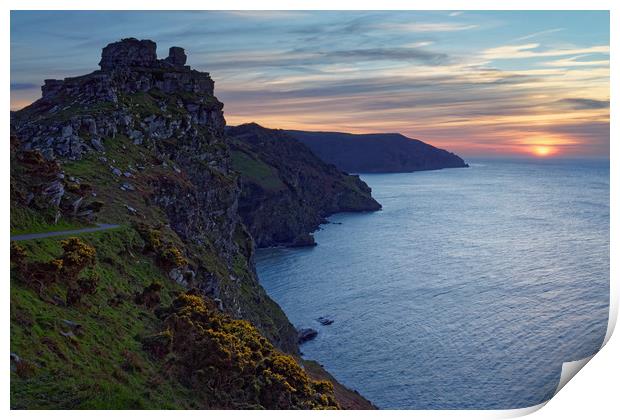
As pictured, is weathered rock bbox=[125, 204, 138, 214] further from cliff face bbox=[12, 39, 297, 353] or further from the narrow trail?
the narrow trail

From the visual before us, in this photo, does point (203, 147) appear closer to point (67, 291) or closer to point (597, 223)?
point (67, 291)

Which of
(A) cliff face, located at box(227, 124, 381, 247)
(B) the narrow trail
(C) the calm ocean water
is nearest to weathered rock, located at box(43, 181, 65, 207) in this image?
(B) the narrow trail

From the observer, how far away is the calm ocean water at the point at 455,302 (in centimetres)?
5544

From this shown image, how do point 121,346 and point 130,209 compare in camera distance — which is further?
point 130,209

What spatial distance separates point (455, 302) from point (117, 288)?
5940cm

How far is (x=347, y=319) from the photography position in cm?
7525

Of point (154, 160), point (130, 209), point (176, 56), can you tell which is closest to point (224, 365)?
point (130, 209)

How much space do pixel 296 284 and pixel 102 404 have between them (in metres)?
78.5

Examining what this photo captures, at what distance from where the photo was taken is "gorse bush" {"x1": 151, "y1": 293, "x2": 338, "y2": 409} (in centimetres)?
2364

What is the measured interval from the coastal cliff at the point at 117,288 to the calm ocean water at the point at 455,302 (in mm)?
10592

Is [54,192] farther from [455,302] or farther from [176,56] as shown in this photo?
[455,302]

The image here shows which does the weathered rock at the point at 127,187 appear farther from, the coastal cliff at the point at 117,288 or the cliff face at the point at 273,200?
the cliff face at the point at 273,200

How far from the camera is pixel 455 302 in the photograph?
7894 cm

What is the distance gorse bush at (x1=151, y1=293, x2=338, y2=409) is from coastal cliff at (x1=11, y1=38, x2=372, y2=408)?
0.18 ft
